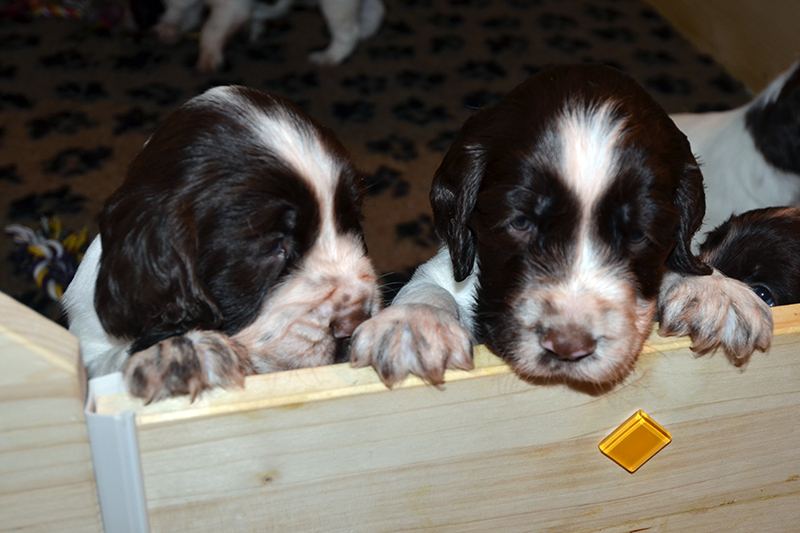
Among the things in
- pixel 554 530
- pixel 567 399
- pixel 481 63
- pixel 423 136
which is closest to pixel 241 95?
pixel 567 399

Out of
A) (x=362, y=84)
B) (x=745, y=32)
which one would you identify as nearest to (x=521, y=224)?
(x=362, y=84)

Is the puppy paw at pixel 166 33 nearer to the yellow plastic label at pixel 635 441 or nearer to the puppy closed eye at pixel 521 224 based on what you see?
the puppy closed eye at pixel 521 224

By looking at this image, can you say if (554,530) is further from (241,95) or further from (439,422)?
(241,95)

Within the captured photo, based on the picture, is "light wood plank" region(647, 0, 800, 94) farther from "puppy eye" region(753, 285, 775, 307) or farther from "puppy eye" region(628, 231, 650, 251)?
"puppy eye" region(628, 231, 650, 251)

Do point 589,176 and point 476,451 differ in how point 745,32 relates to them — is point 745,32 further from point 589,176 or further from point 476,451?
point 476,451

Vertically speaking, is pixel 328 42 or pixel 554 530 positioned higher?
pixel 554 530

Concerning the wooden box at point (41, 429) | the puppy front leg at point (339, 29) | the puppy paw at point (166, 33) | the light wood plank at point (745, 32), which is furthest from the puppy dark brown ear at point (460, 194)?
the puppy paw at point (166, 33)
